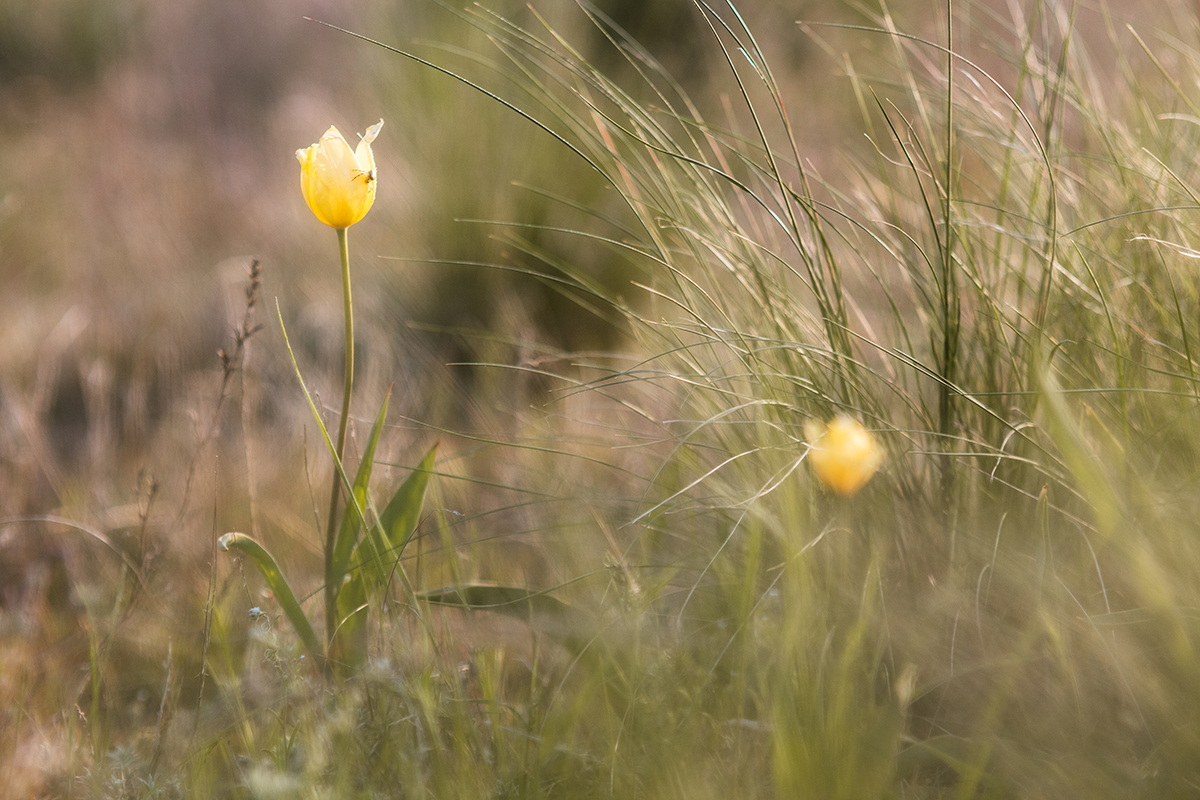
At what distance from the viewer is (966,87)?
1137 mm

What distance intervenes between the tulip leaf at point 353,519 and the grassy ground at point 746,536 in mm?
66

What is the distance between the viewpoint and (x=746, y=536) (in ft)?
2.75

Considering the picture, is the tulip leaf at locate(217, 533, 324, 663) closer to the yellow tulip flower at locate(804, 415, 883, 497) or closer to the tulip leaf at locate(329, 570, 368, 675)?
the tulip leaf at locate(329, 570, 368, 675)

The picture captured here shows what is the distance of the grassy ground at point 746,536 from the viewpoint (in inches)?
24.3

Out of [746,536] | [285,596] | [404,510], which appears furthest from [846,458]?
[285,596]

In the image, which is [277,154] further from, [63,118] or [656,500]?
[656,500]

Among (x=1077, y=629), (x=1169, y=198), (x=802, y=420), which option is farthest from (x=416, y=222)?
(x=1077, y=629)

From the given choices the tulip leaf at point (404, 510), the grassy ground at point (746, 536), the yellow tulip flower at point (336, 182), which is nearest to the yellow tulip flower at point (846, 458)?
the grassy ground at point (746, 536)

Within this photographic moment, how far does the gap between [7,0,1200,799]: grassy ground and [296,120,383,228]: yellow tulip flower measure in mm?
67

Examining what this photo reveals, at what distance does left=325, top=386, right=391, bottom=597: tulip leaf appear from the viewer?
789 mm

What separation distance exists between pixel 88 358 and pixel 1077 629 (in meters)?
2.35

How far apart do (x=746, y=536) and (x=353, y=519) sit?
0.40 meters

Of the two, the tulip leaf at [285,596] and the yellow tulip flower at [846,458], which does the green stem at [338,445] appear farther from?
the yellow tulip flower at [846,458]

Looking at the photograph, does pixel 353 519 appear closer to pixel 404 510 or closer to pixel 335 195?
pixel 404 510
